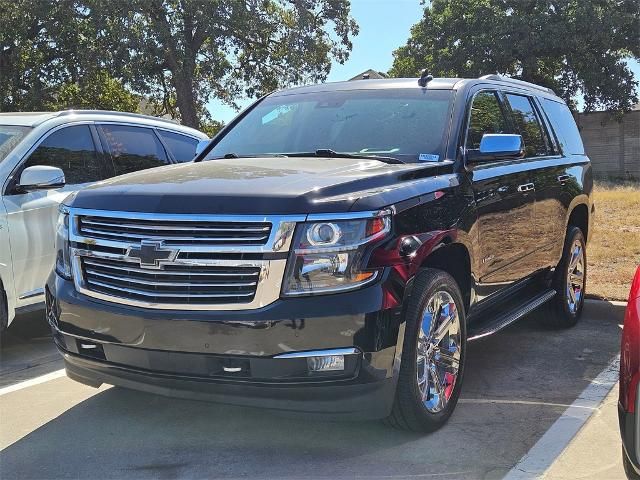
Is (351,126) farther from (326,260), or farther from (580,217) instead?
(580,217)

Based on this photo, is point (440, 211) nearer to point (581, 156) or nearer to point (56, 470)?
point (56, 470)

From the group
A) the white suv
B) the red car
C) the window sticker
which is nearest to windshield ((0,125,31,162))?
the white suv

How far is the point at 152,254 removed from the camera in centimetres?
312

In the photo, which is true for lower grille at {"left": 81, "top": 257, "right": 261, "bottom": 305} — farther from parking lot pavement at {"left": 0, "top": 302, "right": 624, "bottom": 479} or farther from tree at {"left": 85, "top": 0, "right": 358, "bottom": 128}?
tree at {"left": 85, "top": 0, "right": 358, "bottom": 128}

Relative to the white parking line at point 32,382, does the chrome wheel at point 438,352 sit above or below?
above

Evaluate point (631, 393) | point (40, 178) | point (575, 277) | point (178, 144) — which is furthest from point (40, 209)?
point (575, 277)

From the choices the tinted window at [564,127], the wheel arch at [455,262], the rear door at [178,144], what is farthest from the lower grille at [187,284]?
the tinted window at [564,127]

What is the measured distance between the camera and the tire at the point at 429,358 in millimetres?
3305

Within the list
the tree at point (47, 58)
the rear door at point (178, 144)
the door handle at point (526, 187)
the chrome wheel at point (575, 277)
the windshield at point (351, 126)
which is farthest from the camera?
the tree at point (47, 58)

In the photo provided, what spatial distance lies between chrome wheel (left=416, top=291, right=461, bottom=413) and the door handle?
1400mm

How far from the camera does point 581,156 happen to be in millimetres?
6480

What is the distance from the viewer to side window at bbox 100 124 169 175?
613 cm

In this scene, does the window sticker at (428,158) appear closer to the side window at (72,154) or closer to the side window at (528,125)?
the side window at (528,125)

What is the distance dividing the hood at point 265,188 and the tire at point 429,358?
53cm
